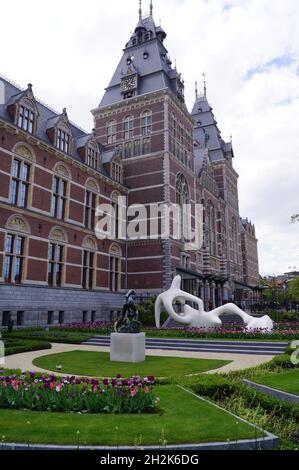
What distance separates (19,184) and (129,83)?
21.4 meters

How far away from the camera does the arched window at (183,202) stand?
123ft

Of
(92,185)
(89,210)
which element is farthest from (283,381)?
(92,185)

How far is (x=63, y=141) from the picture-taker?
2823cm

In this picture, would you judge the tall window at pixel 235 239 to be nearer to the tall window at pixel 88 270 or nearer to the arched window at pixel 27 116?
the tall window at pixel 88 270

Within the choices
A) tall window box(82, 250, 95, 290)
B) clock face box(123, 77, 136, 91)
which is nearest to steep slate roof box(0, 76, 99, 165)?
tall window box(82, 250, 95, 290)

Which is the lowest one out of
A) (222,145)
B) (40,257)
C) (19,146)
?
(40,257)

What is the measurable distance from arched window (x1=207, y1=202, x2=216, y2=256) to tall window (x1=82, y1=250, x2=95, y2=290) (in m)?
21.9

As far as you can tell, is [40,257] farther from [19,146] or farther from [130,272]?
[130,272]

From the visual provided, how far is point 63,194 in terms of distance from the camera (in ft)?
91.8

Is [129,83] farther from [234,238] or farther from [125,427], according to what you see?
[125,427]

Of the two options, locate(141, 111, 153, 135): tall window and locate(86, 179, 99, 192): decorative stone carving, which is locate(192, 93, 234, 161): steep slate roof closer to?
locate(141, 111, 153, 135): tall window

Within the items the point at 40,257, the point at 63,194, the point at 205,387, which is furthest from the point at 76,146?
the point at 205,387
